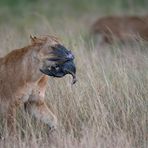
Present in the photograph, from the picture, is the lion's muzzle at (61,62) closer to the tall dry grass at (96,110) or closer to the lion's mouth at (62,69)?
the lion's mouth at (62,69)

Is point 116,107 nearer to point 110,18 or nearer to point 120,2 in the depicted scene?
point 110,18

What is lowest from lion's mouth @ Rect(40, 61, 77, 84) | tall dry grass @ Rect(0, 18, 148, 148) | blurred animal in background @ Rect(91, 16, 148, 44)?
tall dry grass @ Rect(0, 18, 148, 148)

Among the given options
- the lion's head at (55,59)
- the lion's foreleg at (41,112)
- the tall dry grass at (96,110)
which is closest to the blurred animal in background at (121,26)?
the tall dry grass at (96,110)

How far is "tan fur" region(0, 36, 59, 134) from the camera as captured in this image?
7797mm

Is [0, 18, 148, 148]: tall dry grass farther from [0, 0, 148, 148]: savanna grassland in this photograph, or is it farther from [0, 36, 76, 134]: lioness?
[0, 36, 76, 134]: lioness

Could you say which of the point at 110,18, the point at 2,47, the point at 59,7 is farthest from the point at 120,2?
the point at 2,47

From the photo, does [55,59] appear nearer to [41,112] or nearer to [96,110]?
[41,112]

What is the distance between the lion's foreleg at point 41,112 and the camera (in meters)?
8.06

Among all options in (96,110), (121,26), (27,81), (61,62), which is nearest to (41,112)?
(27,81)

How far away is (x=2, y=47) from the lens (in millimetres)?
10633

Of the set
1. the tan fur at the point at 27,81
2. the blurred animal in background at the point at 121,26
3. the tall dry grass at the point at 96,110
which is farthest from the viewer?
the blurred animal in background at the point at 121,26

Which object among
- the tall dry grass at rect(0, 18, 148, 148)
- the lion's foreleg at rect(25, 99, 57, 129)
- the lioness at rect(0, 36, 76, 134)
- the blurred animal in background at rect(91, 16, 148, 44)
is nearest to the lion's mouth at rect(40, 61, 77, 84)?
the lioness at rect(0, 36, 76, 134)

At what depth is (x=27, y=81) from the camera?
7875 millimetres

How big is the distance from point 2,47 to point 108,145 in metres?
3.58
